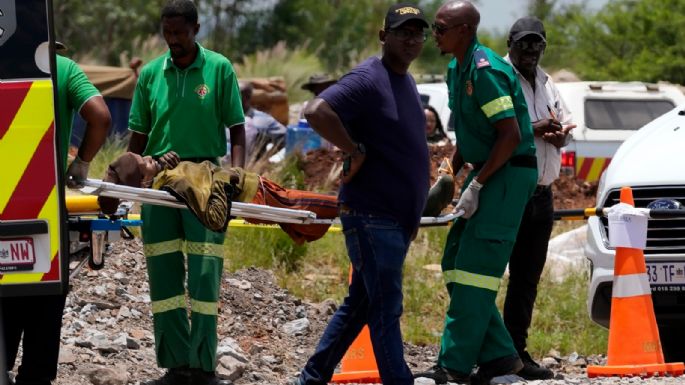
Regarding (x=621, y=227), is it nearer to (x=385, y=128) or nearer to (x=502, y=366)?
(x=502, y=366)

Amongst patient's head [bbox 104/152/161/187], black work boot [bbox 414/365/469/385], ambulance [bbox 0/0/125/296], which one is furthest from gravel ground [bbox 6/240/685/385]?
ambulance [bbox 0/0/125/296]

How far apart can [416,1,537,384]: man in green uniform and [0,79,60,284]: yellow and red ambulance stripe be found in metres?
2.64

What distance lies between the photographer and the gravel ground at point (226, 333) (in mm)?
7793

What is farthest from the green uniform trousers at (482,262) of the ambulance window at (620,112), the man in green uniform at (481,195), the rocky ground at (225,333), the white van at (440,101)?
the white van at (440,101)

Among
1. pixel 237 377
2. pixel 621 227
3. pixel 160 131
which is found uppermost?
pixel 160 131

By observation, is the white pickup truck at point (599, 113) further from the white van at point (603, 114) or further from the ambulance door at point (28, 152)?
the ambulance door at point (28, 152)

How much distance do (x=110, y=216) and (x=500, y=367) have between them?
2.25 metres

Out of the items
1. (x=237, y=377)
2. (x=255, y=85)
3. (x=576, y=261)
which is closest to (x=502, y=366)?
(x=237, y=377)

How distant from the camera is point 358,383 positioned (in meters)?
7.70

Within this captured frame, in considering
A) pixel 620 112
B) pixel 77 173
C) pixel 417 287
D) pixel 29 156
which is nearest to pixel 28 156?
pixel 29 156

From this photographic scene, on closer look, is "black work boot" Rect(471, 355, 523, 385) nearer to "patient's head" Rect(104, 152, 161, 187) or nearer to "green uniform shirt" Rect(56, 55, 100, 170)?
"patient's head" Rect(104, 152, 161, 187)

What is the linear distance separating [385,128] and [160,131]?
5.01 feet

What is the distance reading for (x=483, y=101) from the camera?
7352 mm

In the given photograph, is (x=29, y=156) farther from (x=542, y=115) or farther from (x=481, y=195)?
(x=542, y=115)
